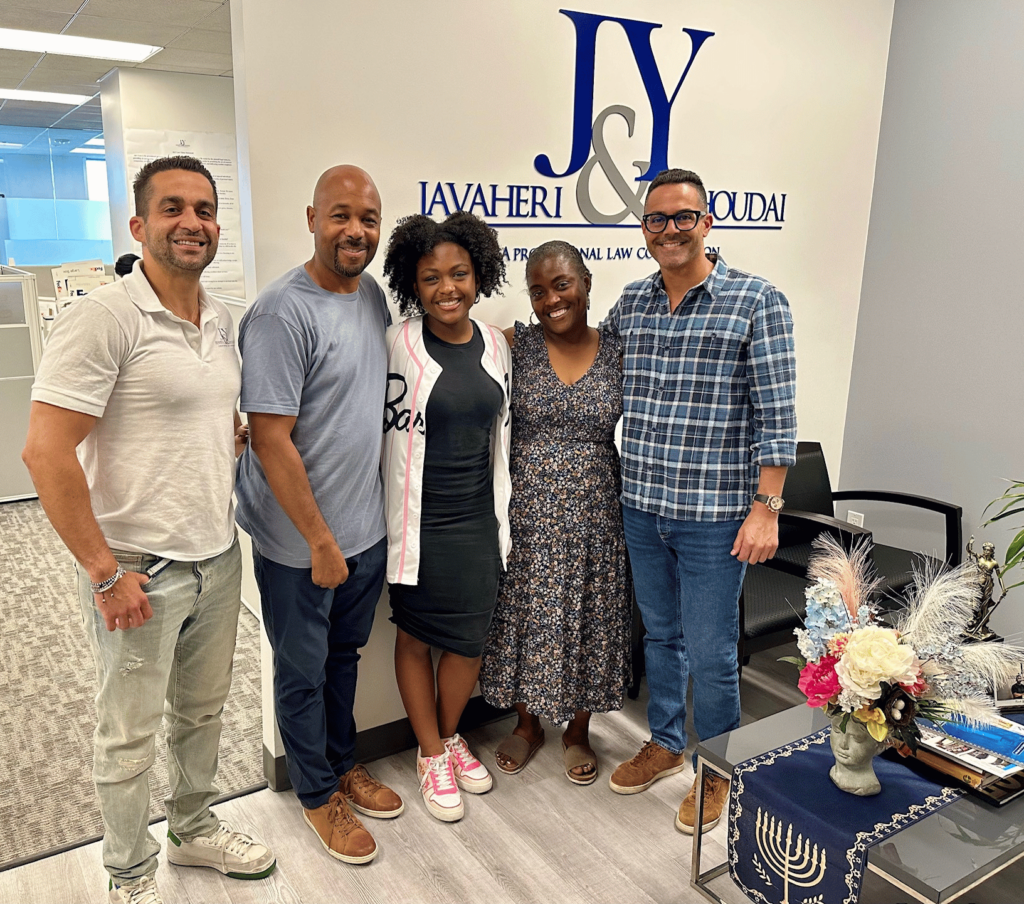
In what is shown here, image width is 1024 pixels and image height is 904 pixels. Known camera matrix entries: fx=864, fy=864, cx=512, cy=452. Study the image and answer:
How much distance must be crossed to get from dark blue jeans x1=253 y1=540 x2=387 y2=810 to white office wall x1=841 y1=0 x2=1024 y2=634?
237cm

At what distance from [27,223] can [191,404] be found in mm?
10844

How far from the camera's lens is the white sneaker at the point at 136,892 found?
1.83 meters

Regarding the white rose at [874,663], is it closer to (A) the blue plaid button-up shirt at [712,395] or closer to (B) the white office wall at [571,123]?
(A) the blue plaid button-up shirt at [712,395]

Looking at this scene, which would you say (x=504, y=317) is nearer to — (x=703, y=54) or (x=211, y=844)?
(x=703, y=54)

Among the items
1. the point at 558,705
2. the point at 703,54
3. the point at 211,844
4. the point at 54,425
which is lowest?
the point at 211,844

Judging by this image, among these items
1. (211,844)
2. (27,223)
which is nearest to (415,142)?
(211,844)

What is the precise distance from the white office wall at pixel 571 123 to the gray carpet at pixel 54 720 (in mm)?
620

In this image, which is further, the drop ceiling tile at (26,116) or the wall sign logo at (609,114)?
the drop ceiling tile at (26,116)

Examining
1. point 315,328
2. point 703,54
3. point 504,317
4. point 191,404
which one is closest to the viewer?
point 191,404

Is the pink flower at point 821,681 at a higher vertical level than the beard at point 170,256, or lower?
lower

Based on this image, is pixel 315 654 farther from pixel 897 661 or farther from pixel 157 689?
pixel 897 661

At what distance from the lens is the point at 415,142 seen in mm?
2336

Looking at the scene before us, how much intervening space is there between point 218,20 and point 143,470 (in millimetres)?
3848

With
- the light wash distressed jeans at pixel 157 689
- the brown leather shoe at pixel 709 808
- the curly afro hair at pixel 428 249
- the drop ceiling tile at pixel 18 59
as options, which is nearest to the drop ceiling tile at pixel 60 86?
the drop ceiling tile at pixel 18 59
